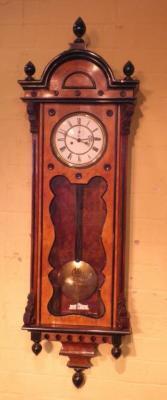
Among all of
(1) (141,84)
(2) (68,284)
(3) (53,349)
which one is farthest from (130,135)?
(3) (53,349)

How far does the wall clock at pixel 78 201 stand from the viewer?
1401 mm

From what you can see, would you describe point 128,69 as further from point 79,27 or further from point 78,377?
point 78,377

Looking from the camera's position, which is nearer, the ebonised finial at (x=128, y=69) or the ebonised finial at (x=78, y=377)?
the ebonised finial at (x=128, y=69)

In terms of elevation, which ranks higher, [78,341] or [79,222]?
[79,222]

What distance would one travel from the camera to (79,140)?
143 centimetres

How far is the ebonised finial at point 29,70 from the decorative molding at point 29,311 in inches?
31.0

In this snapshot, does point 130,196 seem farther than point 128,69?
Yes

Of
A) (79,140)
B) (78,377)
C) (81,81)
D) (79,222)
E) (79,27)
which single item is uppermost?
(79,27)

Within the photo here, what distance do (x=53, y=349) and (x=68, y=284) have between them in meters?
0.28

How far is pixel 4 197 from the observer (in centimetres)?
153

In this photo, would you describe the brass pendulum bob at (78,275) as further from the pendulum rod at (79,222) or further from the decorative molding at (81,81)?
the decorative molding at (81,81)

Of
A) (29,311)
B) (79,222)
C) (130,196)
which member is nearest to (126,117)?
(130,196)

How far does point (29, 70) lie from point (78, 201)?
1.65 feet

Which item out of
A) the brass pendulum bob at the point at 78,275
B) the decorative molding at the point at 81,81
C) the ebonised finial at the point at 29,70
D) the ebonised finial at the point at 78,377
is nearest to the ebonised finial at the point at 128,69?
the decorative molding at the point at 81,81
